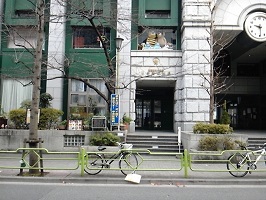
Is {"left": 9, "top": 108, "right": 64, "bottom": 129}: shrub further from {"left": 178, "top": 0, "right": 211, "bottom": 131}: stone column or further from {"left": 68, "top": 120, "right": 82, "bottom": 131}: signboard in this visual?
{"left": 178, "top": 0, "right": 211, "bottom": 131}: stone column

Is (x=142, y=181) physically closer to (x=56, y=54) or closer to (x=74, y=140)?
(x=74, y=140)

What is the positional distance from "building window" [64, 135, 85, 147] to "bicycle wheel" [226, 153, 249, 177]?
8194 millimetres

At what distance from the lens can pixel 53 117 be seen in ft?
53.7

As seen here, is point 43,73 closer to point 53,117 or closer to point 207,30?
point 53,117

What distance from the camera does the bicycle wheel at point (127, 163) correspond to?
986 centimetres

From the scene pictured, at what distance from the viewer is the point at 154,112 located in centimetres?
2397

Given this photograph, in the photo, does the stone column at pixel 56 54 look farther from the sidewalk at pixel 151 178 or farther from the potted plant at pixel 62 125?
the sidewalk at pixel 151 178

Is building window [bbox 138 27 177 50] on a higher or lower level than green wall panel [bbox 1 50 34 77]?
higher

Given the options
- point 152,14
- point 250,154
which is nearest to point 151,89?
point 152,14

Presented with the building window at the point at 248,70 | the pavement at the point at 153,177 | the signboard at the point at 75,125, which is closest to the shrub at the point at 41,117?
the signboard at the point at 75,125

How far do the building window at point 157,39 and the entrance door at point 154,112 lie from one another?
16.2 ft

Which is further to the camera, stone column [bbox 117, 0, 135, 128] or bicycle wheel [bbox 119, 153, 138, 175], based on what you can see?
stone column [bbox 117, 0, 135, 128]

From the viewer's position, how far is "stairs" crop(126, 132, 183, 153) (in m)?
15.7

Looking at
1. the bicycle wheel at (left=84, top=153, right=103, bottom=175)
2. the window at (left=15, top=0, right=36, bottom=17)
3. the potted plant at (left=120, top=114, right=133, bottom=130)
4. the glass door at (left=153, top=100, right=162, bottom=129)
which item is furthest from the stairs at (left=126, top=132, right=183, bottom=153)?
the window at (left=15, top=0, right=36, bottom=17)
